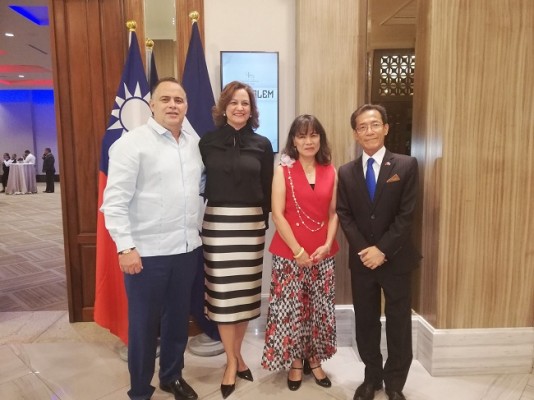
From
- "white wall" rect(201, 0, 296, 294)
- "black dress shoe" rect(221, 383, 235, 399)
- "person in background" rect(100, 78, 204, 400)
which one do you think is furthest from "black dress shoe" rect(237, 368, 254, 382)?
"white wall" rect(201, 0, 296, 294)

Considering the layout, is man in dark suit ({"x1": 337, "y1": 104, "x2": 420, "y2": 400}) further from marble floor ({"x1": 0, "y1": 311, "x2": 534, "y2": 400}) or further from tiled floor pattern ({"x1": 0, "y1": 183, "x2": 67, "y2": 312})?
tiled floor pattern ({"x1": 0, "y1": 183, "x2": 67, "y2": 312})

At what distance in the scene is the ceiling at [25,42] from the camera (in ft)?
22.5

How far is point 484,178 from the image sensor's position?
8.23 feet

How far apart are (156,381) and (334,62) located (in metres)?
2.29

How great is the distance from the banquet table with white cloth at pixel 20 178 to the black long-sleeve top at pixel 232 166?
13595 millimetres

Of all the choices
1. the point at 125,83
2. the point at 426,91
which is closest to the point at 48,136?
the point at 125,83

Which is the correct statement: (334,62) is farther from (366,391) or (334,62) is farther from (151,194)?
(366,391)

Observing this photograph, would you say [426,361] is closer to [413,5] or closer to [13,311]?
[13,311]

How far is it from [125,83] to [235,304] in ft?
5.07

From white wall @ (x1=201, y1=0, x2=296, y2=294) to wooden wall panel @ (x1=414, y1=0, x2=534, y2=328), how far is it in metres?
0.92

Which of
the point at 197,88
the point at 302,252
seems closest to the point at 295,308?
Result: the point at 302,252

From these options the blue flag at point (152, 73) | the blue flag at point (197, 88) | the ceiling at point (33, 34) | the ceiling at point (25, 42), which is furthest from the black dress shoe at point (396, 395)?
the ceiling at point (25, 42)

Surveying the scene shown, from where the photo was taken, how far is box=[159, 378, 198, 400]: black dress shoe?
2.32m

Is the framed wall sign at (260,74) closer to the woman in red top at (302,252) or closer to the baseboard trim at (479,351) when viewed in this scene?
the woman in red top at (302,252)
